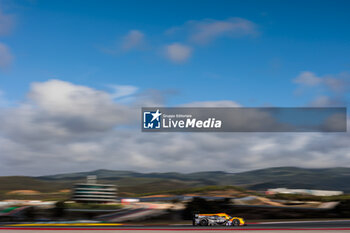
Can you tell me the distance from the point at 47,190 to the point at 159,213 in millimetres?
146062

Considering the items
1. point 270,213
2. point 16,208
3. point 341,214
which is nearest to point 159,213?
point 270,213

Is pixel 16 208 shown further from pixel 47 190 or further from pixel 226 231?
pixel 47 190

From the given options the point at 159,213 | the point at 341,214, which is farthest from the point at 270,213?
the point at 159,213

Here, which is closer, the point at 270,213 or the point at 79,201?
the point at 270,213

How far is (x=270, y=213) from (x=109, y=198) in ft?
144

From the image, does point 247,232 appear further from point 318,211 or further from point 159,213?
point 318,211

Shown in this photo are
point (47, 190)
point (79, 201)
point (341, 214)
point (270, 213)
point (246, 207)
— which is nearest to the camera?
point (341, 214)

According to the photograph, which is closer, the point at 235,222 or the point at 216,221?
the point at 216,221

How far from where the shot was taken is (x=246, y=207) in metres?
84.4

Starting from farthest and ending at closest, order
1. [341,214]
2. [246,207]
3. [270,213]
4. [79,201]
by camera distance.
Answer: [79,201]
[246,207]
[270,213]
[341,214]

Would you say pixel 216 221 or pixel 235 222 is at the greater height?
pixel 216 221

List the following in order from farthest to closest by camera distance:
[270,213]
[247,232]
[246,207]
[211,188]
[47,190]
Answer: [47,190], [211,188], [246,207], [270,213], [247,232]

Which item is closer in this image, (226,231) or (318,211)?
(226,231)

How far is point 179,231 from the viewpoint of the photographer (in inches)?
1379
